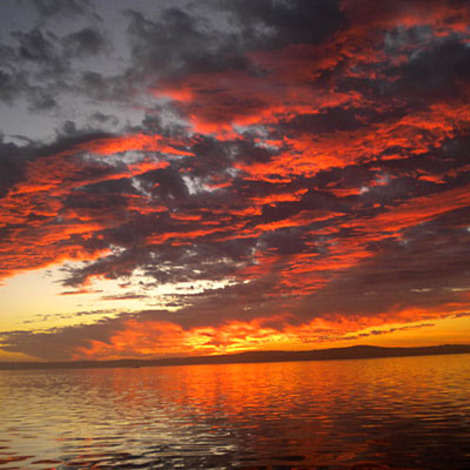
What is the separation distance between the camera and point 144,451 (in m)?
25.8

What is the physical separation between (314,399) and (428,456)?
98.4 feet

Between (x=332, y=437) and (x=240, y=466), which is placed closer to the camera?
(x=240, y=466)

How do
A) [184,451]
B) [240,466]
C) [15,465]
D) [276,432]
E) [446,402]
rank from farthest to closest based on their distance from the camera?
[446,402] < [276,432] < [184,451] < [15,465] < [240,466]

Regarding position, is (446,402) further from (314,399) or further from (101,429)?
(101,429)

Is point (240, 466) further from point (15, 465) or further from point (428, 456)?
point (15, 465)

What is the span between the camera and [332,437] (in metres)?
27.8

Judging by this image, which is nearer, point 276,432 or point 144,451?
point 144,451

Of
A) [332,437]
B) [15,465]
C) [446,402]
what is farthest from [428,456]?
[446,402]

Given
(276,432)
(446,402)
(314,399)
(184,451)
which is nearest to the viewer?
(184,451)

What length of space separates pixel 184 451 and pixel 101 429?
475 inches

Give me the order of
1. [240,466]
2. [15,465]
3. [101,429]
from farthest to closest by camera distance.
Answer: [101,429] < [15,465] < [240,466]

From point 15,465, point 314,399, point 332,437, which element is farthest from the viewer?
point 314,399

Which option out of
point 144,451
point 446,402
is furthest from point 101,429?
point 446,402

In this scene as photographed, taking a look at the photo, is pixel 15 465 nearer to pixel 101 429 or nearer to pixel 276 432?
pixel 101 429
